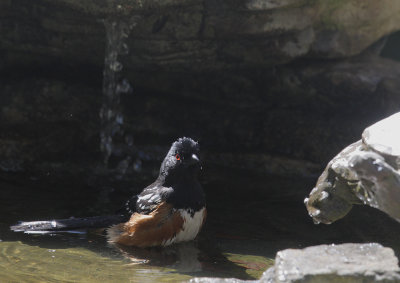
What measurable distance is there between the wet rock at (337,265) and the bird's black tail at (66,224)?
6.73 feet

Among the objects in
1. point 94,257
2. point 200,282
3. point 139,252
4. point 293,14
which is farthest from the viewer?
point 293,14

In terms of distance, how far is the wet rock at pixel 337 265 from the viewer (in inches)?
105

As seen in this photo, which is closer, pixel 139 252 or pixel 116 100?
pixel 139 252

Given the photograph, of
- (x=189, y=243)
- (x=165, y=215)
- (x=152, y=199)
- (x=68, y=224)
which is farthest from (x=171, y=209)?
(x=68, y=224)

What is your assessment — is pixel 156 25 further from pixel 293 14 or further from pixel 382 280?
pixel 382 280

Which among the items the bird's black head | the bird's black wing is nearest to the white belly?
the bird's black wing

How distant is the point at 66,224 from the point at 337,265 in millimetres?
2508

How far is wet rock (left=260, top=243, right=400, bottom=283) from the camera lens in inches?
105

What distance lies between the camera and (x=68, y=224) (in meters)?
4.67

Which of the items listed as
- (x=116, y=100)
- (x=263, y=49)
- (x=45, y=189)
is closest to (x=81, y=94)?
(x=116, y=100)

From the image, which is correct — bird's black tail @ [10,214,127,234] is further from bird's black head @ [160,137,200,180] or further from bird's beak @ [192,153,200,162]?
bird's beak @ [192,153,200,162]

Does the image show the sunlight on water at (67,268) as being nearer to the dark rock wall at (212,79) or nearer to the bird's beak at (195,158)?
the bird's beak at (195,158)

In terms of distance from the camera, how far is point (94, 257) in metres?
4.09

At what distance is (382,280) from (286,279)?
405 mm
